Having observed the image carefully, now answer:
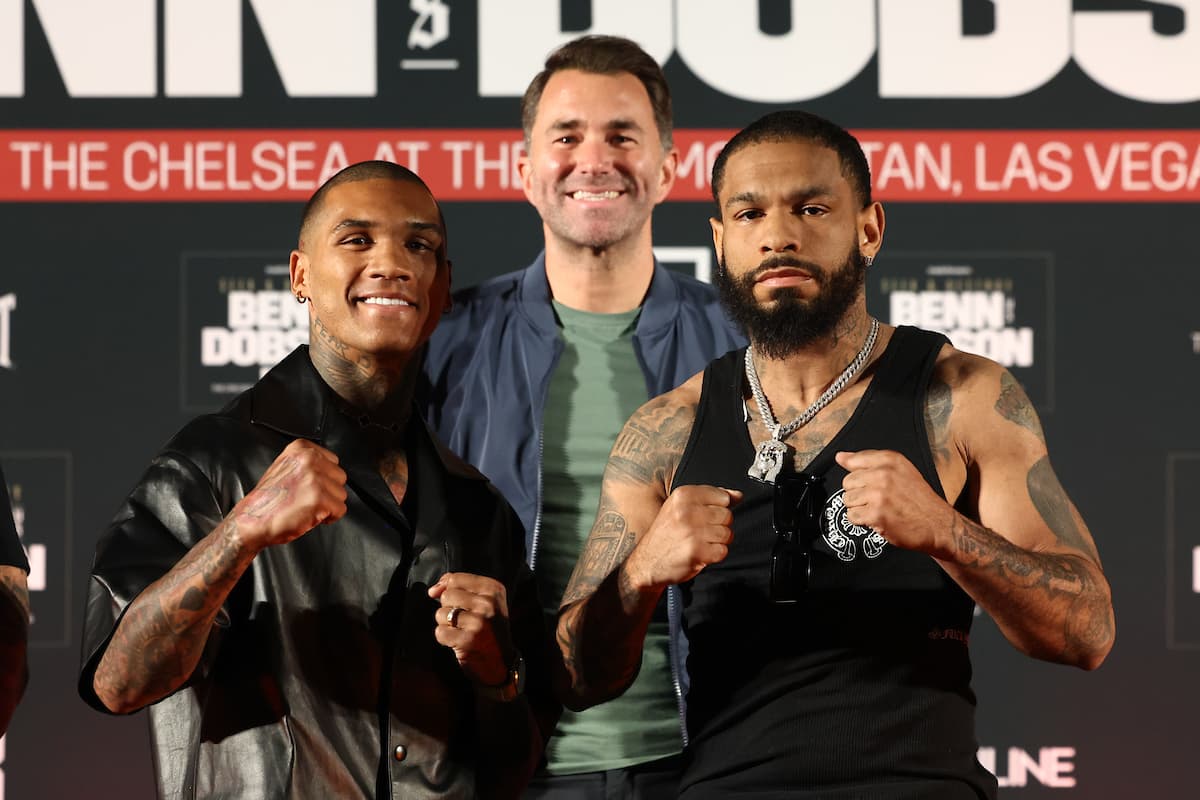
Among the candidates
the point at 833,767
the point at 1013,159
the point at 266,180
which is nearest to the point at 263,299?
the point at 266,180

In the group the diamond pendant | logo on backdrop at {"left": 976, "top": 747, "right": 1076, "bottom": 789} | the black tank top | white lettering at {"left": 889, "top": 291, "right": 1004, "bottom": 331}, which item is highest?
white lettering at {"left": 889, "top": 291, "right": 1004, "bottom": 331}

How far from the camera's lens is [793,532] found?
1900 millimetres

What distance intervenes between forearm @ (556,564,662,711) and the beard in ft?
1.24

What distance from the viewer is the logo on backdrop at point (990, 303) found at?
341 cm

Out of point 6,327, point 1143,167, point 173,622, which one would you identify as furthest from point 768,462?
point 6,327

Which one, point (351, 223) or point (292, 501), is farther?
point (351, 223)

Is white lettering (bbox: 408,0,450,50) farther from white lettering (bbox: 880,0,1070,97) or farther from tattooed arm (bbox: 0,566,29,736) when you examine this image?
tattooed arm (bbox: 0,566,29,736)

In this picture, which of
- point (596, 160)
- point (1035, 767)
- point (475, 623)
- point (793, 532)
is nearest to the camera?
point (475, 623)

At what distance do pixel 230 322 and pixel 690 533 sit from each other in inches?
75.3

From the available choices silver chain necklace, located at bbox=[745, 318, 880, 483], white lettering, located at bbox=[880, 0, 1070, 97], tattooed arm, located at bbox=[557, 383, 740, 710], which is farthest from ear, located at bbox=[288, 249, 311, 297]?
white lettering, located at bbox=[880, 0, 1070, 97]

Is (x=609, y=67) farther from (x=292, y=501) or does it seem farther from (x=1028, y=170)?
(x=292, y=501)

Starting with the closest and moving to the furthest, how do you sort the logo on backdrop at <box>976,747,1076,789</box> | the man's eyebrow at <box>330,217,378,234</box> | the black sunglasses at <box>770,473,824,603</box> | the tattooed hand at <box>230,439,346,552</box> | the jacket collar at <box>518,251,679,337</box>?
1. the tattooed hand at <box>230,439,346,552</box>
2. the black sunglasses at <box>770,473,824,603</box>
3. the man's eyebrow at <box>330,217,378,234</box>
4. the jacket collar at <box>518,251,679,337</box>
5. the logo on backdrop at <box>976,747,1076,789</box>

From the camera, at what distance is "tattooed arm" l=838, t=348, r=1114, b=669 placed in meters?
1.72

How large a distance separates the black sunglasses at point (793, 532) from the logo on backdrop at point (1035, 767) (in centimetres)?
169
